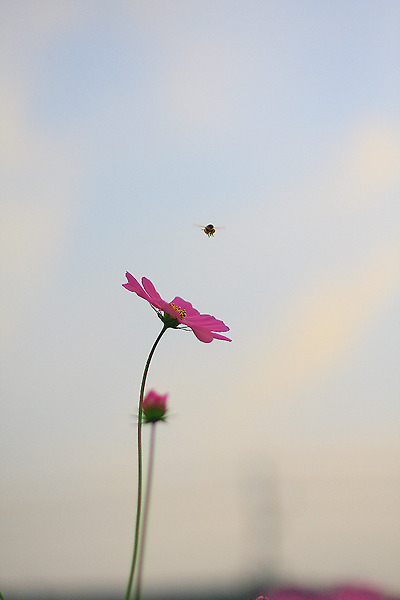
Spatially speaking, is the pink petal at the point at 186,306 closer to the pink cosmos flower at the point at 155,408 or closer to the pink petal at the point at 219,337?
the pink petal at the point at 219,337

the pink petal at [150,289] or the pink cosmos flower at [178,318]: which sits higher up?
the pink petal at [150,289]

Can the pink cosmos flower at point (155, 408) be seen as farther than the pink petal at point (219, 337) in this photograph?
Yes

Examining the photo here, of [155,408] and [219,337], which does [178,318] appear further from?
[155,408]

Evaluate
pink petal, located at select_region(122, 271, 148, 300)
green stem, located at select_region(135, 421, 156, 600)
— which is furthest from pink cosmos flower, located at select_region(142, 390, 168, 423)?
pink petal, located at select_region(122, 271, 148, 300)

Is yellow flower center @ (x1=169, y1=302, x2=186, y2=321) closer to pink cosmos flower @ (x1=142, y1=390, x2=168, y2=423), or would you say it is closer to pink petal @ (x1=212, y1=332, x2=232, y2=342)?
pink petal @ (x1=212, y1=332, x2=232, y2=342)

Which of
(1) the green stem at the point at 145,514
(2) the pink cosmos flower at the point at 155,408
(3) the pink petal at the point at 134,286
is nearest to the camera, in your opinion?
(1) the green stem at the point at 145,514

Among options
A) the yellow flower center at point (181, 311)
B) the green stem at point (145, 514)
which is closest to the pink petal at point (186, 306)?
the yellow flower center at point (181, 311)

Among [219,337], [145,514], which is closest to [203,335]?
[219,337]

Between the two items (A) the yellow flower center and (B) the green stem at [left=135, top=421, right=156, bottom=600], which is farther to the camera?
(A) the yellow flower center
